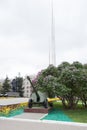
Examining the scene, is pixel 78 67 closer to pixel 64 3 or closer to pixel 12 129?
pixel 64 3

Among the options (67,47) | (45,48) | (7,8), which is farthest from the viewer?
(45,48)

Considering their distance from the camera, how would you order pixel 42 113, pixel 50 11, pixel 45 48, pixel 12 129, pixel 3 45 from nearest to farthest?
pixel 12 129 → pixel 42 113 → pixel 3 45 → pixel 50 11 → pixel 45 48

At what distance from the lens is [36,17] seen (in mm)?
10148

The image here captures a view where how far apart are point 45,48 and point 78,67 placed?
4396 millimetres

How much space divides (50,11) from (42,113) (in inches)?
262

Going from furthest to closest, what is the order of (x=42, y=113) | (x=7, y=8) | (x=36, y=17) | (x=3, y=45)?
(x=3, y=45) < (x=36, y=17) < (x=42, y=113) < (x=7, y=8)

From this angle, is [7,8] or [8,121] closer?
[8,121]

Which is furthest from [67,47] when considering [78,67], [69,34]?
[78,67]

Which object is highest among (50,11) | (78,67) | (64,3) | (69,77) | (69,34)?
(50,11)

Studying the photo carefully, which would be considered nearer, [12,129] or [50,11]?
[12,129]

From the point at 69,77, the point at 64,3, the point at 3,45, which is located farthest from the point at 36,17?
the point at 69,77

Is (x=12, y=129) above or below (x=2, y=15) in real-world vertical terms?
below

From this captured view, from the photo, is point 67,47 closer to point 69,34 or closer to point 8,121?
point 69,34

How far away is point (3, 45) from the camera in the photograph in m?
11.0
